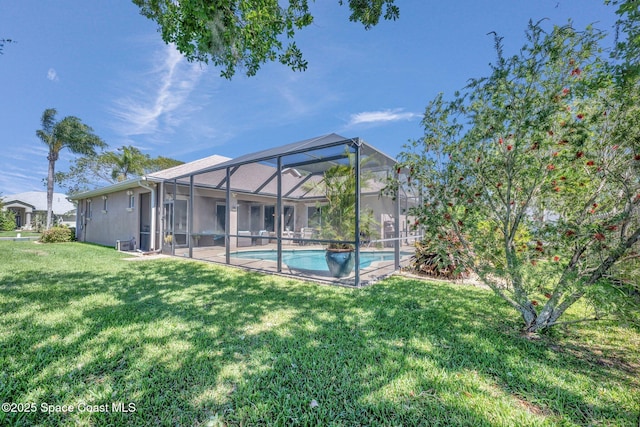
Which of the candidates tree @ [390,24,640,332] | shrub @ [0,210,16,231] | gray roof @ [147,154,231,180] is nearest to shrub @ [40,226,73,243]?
gray roof @ [147,154,231,180]

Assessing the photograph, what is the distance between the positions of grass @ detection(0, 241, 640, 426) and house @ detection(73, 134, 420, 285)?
302 centimetres

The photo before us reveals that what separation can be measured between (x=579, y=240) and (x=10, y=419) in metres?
5.47

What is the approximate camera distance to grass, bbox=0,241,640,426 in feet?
6.53

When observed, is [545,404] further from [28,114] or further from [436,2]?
[28,114]

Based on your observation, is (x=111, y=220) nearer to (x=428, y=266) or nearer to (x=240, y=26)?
(x=240, y=26)

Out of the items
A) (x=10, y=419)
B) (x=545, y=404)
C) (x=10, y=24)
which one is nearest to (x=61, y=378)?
(x=10, y=419)

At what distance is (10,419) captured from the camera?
1881 millimetres

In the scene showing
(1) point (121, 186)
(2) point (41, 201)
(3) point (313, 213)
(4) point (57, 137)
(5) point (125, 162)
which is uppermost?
(4) point (57, 137)

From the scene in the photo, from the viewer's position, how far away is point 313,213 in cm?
1064

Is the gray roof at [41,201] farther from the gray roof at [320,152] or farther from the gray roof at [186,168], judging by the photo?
the gray roof at [320,152]

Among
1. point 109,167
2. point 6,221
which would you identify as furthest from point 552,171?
point 6,221

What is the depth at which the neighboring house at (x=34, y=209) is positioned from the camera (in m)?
33.1

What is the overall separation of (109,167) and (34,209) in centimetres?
1665

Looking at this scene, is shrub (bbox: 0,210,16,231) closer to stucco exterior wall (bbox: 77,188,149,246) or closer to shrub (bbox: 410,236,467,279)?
stucco exterior wall (bbox: 77,188,149,246)
